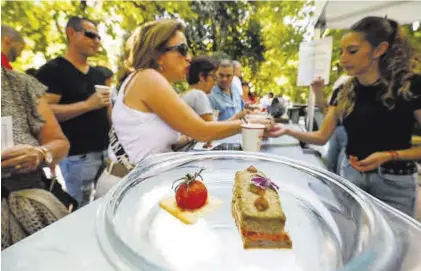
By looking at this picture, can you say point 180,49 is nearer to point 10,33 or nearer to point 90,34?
point 90,34

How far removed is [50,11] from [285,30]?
7.07 m

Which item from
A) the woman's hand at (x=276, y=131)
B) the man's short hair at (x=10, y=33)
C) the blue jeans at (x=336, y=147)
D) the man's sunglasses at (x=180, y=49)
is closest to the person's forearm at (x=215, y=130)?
the woman's hand at (x=276, y=131)

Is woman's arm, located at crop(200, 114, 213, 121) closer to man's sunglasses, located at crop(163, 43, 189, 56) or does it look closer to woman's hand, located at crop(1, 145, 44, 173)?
man's sunglasses, located at crop(163, 43, 189, 56)

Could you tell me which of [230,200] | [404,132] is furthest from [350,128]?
[230,200]

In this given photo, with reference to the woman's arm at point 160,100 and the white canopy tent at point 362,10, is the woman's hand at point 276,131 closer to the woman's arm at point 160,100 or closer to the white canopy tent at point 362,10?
the woman's arm at point 160,100

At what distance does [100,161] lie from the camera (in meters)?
2.85

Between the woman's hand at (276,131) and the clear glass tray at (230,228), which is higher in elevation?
the clear glass tray at (230,228)

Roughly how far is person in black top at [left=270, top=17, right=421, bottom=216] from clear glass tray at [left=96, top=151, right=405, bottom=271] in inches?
32.2

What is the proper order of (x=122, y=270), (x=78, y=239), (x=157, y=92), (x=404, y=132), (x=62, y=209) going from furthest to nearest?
(x=404, y=132) → (x=157, y=92) → (x=62, y=209) → (x=78, y=239) → (x=122, y=270)

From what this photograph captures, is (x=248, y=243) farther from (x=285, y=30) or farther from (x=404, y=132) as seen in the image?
(x=285, y=30)

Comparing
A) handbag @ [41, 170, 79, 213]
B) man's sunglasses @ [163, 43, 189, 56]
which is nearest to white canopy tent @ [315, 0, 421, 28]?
man's sunglasses @ [163, 43, 189, 56]

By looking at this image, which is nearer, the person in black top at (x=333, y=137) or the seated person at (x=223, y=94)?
the person in black top at (x=333, y=137)

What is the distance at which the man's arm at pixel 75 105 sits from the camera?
250cm

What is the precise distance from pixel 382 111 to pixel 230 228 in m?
1.28
